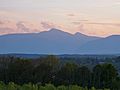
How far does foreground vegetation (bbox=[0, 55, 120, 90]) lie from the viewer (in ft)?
155

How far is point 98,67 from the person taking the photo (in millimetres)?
48969

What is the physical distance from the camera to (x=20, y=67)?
180 feet

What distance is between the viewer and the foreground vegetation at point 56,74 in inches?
1861

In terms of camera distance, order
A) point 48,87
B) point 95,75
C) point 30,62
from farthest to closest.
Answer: point 30,62 → point 95,75 → point 48,87

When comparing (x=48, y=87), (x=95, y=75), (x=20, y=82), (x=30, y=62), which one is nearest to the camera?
(x=48, y=87)

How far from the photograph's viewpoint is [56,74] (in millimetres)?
52125

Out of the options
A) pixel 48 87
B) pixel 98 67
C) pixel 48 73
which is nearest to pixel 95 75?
pixel 98 67

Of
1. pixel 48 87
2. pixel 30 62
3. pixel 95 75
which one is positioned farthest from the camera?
pixel 30 62

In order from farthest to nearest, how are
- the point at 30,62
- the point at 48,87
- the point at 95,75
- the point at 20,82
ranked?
the point at 30,62, the point at 20,82, the point at 95,75, the point at 48,87

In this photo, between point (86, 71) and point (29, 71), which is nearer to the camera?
point (86, 71)

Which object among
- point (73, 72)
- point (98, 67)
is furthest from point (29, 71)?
point (98, 67)

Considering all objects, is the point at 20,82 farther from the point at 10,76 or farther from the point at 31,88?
the point at 31,88

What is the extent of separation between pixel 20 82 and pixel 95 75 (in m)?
9.31

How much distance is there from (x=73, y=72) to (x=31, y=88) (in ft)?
55.6
